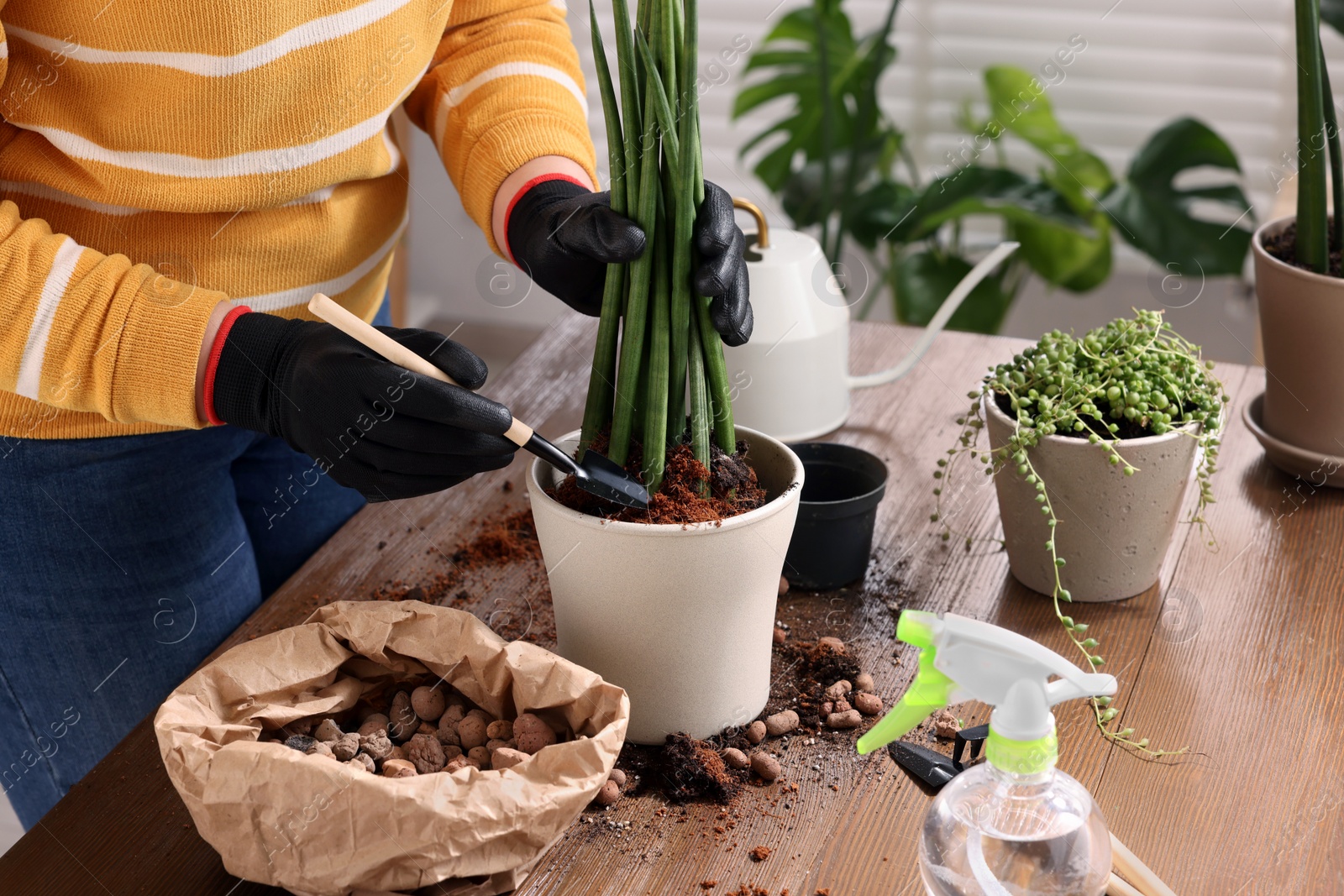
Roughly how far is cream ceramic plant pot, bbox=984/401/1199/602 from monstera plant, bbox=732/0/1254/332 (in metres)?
1.21

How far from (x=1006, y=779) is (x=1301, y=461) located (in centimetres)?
65

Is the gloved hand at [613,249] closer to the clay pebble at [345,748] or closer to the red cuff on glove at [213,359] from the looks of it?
the red cuff on glove at [213,359]

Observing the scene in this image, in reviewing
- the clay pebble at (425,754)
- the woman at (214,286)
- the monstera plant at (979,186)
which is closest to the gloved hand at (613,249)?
the woman at (214,286)

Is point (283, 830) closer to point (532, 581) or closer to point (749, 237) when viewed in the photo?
point (532, 581)

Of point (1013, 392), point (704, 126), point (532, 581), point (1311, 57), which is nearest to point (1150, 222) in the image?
point (704, 126)

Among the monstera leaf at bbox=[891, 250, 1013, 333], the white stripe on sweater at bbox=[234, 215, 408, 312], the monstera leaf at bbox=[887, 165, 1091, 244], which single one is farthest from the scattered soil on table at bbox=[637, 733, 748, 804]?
→ the monstera leaf at bbox=[891, 250, 1013, 333]

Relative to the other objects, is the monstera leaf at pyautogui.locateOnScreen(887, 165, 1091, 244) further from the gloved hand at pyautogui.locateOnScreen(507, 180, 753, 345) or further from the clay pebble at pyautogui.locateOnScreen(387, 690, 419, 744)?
the clay pebble at pyautogui.locateOnScreen(387, 690, 419, 744)

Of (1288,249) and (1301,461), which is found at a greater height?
(1288,249)

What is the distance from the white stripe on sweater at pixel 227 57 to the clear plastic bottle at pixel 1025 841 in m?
0.69

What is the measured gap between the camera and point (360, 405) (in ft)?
2.42

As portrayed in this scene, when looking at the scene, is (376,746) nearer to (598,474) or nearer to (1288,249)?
(598,474)

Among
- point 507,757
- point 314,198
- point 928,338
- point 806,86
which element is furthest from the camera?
point 806,86

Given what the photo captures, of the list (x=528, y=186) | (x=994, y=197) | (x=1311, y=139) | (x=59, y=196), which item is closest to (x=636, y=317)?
(x=528, y=186)

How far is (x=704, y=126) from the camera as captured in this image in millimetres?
2576
